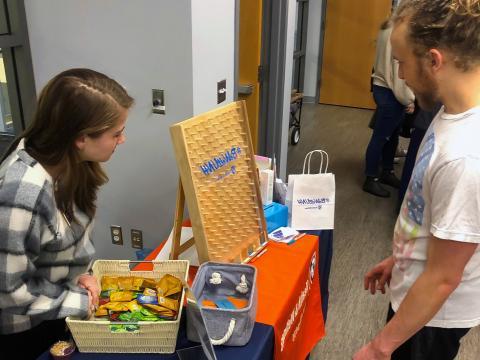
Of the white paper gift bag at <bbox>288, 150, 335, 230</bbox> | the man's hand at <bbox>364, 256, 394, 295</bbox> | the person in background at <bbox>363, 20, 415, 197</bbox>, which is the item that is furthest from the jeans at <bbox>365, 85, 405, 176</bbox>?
the man's hand at <bbox>364, 256, 394, 295</bbox>

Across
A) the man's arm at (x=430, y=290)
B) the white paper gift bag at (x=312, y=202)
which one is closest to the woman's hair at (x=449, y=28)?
the man's arm at (x=430, y=290)

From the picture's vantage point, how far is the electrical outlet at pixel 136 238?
95.9 inches

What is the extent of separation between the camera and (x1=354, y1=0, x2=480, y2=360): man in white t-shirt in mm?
891

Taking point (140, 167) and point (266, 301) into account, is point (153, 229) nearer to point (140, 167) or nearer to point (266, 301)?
point (140, 167)

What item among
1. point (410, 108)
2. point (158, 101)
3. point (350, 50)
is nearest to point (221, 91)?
point (158, 101)

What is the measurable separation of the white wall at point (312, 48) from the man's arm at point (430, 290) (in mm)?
5951

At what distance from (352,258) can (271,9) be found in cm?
171

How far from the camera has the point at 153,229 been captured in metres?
2.40

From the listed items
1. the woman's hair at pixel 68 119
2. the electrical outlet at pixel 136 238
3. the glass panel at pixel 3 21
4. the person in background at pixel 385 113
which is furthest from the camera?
the person in background at pixel 385 113

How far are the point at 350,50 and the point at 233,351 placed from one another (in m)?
5.91

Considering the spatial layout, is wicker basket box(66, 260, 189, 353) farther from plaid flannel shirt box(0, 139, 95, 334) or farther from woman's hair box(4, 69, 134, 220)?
woman's hair box(4, 69, 134, 220)

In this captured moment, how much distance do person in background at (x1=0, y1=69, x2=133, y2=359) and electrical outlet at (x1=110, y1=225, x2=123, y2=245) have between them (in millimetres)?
1213

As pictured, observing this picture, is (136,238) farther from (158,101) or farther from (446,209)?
(446,209)

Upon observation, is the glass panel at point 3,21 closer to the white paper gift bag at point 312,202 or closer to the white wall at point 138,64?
the white wall at point 138,64
